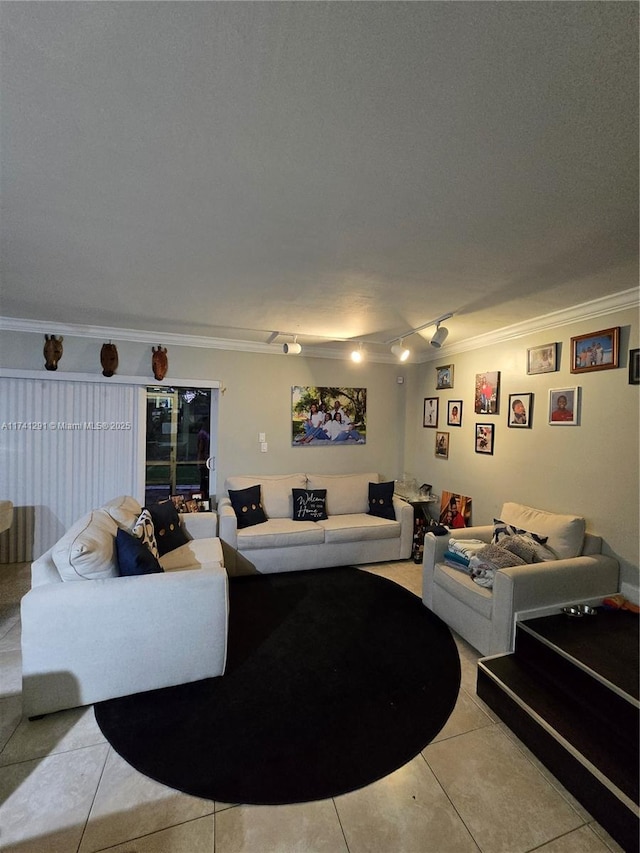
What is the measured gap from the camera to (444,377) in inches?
175

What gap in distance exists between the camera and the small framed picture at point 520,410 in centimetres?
330

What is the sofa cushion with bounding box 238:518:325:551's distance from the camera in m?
3.51

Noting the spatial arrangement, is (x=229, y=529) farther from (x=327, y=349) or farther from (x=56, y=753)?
(x=327, y=349)

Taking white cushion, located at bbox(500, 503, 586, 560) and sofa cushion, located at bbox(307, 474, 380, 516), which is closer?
white cushion, located at bbox(500, 503, 586, 560)

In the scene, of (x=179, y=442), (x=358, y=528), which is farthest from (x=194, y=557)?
(x=179, y=442)

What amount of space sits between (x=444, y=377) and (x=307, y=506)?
7.66 feet

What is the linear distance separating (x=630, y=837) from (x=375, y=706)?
1.06 m

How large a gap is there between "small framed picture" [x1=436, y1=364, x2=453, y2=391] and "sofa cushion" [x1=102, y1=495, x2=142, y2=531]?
366 centimetres

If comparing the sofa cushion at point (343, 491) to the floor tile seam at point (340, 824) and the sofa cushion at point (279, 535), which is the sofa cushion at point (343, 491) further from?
the floor tile seam at point (340, 824)

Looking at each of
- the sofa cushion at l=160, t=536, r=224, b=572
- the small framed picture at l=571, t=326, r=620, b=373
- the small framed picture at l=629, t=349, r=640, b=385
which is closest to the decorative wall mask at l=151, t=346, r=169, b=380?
the sofa cushion at l=160, t=536, r=224, b=572

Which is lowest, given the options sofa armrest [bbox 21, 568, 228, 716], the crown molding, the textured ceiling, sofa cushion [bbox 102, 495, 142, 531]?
sofa armrest [bbox 21, 568, 228, 716]

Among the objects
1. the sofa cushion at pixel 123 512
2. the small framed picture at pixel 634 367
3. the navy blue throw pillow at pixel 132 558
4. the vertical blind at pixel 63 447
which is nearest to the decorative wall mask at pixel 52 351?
the vertical blind at pixel 63 447

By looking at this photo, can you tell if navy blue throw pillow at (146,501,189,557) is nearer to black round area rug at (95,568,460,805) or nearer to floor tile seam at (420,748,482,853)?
black round area rug at (95,568,460,805)

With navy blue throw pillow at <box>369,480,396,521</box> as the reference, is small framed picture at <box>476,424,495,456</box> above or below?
above
